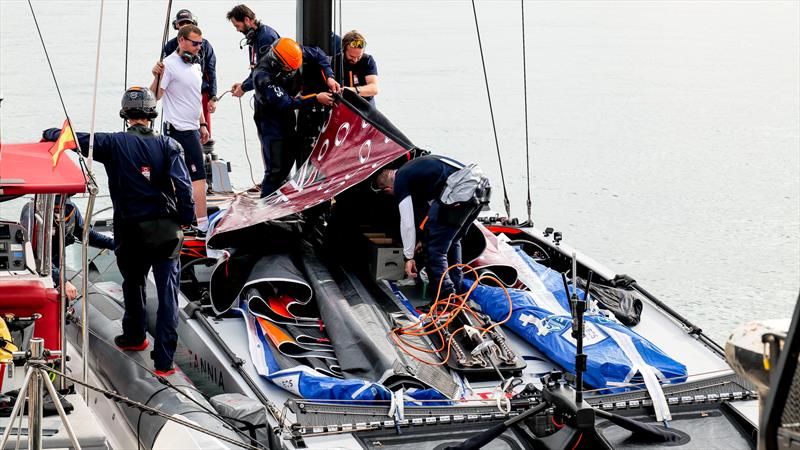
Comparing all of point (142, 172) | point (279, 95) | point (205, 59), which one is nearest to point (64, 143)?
point (142, 172)

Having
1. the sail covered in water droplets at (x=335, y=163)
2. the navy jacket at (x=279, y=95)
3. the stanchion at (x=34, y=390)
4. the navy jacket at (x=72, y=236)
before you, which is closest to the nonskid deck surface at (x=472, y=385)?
the sail covered in water droplets at (x=335, y=163)

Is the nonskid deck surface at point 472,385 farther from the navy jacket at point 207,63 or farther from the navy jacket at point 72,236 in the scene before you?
the navy jacket at point 207,63

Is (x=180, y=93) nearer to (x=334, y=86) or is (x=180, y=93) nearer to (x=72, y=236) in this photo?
(x=334, y=86)

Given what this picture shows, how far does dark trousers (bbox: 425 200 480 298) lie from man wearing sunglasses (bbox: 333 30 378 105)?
187cm

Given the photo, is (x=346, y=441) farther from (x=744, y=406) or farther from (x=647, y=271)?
(x=647, y=271)

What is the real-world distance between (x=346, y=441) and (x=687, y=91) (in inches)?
474

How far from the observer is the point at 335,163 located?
5582 mm

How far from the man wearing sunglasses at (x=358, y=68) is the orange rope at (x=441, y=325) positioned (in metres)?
1.97

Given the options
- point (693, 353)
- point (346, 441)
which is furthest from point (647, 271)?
point (346, 441)

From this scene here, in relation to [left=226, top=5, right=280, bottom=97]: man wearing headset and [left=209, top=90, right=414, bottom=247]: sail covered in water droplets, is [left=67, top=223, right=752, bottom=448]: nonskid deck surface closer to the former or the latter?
[left=209, top=90, right=414, bottom=247]: sail covered in water droplets

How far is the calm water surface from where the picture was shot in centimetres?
904

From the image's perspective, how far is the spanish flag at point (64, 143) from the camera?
4.22m

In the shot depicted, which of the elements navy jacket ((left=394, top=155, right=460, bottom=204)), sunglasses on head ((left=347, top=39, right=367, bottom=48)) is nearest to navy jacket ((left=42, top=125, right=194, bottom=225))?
navy jacket ((left=394, top=155, right=460, bottom=204))

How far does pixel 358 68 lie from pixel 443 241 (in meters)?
2.21
